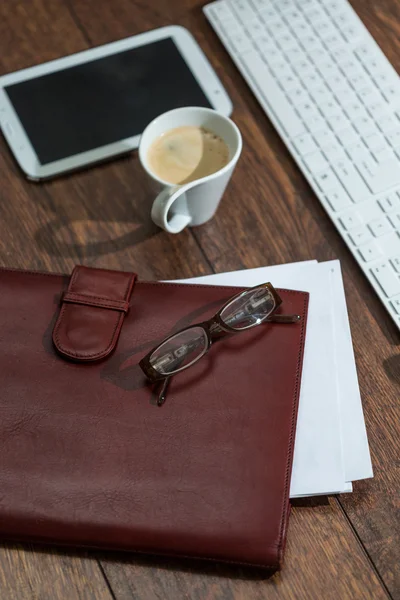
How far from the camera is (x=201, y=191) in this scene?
29.3 inches

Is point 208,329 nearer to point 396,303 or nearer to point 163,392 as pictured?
point 163,392

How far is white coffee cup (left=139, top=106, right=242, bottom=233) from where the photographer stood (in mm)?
729

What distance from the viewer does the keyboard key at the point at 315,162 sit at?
2.78 feet

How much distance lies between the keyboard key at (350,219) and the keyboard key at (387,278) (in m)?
0.06

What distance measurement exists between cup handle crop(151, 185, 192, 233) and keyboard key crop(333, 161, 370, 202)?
0.21m

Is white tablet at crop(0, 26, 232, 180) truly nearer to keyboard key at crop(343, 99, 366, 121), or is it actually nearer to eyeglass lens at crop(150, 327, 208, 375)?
keyboard key at crop(343, 99, 366, 121)

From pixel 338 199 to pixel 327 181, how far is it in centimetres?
3

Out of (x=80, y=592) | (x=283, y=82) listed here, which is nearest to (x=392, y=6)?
(x=283, y=82)

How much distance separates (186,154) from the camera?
791 millimetres

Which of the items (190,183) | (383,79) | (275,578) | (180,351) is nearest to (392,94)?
(383,79)

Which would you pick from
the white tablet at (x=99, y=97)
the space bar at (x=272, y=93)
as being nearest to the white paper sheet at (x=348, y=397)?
the space bar at (x=272, y=93)

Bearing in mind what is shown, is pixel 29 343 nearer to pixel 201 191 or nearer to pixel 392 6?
pixel 201 191

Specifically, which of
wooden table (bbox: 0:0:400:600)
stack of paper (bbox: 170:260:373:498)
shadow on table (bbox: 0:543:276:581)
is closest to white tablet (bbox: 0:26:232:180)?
wooden table (bbox: 0:0:400:600)

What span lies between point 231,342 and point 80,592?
0.30m
